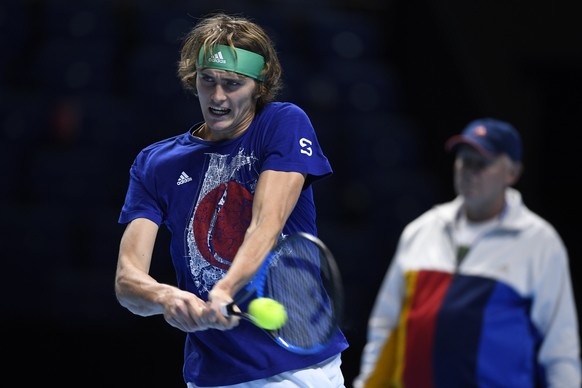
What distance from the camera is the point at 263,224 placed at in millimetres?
2832

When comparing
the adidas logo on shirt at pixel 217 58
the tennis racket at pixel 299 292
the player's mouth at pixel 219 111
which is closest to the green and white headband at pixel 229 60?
the adidas logo on shirt at pixel 217 58

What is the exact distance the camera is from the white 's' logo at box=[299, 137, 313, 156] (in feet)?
9.79

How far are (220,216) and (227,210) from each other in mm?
28

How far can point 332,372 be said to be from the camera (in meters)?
3.12

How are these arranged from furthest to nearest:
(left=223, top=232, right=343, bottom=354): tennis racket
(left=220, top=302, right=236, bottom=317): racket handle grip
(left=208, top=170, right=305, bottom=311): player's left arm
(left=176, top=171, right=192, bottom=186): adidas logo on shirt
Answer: (left=176, top=171, right=192, bottom=186): adidas logo on shirt < (left=223, top=232, right=343, bottom=354): tennis racket < (left=208, top=170, right=305, bottom=311): player's left arm < (left=220, top=302, right=236, bottom=317): racket handle grip

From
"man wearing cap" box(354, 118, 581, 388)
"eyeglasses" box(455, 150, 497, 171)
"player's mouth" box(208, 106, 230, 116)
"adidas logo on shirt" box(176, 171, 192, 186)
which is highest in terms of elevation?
"player's mouth" box(208, 106, 230, 116)

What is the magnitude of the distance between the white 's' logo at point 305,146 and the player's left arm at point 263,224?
76 millimetres

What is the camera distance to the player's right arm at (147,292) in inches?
106

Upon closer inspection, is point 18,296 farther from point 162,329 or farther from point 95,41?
point 95,41

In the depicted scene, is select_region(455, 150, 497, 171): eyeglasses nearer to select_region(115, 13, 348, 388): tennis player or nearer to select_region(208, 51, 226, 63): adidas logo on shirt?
select_region(115, 13, 348, 388): tennis player

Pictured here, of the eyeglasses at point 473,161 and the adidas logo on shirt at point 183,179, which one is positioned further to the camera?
the eyeglasses at point 473,161

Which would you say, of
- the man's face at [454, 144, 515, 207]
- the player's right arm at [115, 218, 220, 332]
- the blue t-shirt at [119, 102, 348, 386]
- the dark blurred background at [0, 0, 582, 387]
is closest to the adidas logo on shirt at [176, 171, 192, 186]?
the blue t-shirt at [119, 102, 348, 386]

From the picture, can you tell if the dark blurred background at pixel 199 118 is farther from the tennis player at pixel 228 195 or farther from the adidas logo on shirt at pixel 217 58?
the adidas logo on shirt at pixel 217 58

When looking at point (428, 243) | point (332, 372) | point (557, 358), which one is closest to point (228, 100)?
point (332, 372)
